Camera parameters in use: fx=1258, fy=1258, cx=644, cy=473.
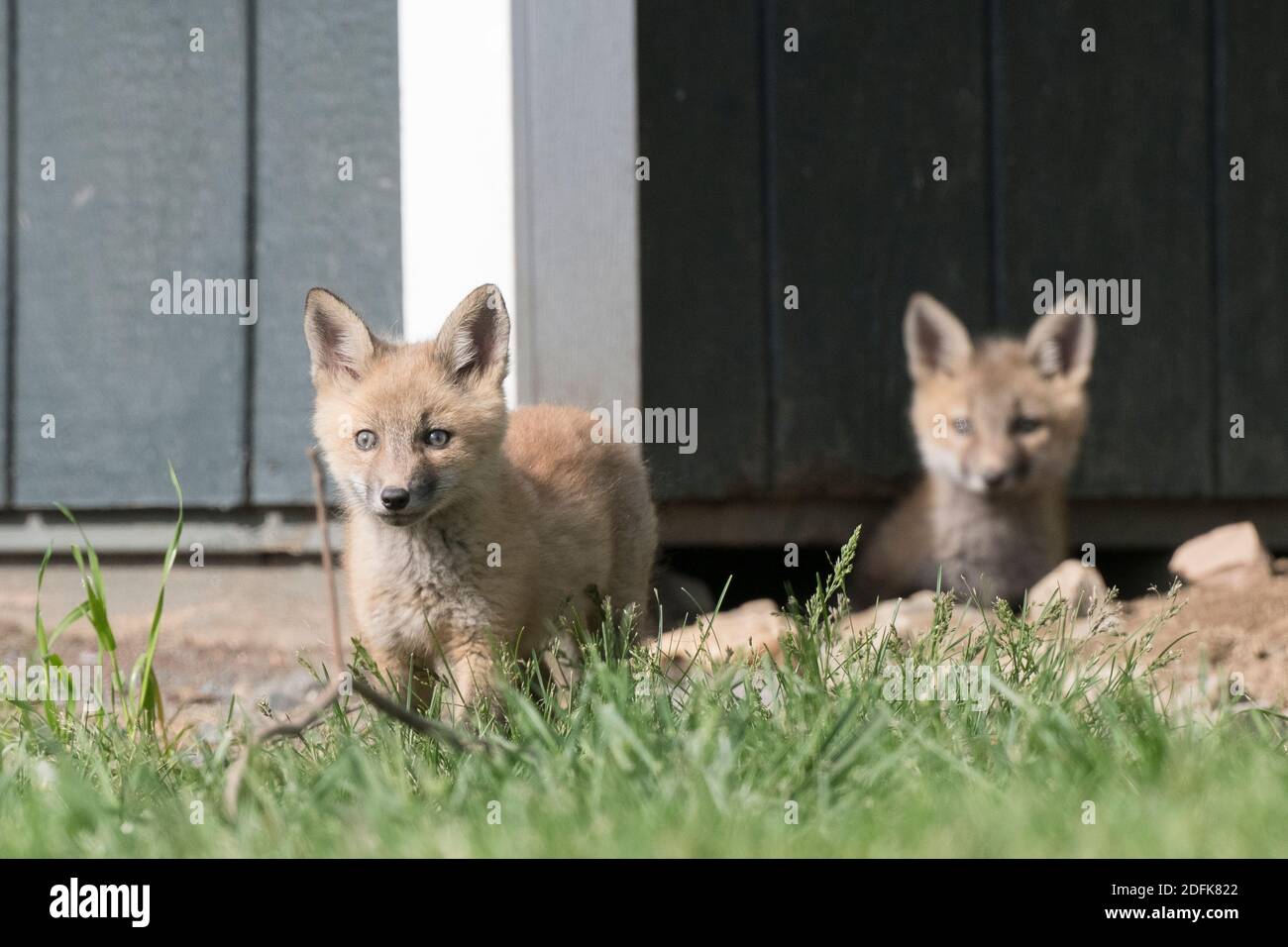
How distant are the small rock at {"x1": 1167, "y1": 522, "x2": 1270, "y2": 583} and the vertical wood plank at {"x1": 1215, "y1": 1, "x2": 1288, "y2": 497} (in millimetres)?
308

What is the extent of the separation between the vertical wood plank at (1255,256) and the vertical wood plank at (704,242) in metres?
1.97

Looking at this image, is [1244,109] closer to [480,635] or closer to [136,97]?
[480,635]

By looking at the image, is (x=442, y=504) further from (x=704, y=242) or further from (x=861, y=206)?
(x=861, y=206)

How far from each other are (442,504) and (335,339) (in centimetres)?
55

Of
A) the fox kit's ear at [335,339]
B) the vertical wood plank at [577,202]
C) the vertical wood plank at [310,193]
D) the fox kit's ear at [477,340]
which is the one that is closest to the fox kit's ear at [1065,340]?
the vertical wood plank at [577,202]

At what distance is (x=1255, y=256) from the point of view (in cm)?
503

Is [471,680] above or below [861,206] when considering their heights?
below

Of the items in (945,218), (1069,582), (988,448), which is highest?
(945,218)

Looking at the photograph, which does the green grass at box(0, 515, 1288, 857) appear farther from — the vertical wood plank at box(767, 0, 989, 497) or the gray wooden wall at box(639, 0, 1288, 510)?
the vertical wood plank at box(767, 0, 989, 497)

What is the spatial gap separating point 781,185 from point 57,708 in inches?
117

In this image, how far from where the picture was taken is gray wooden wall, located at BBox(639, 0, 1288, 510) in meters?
4.39

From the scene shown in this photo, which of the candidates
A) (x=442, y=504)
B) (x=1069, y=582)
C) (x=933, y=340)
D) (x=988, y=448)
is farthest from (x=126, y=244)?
(x=1069, y=582)

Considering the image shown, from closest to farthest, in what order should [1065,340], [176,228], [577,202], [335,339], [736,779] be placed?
[736,779], [335,339], [577,202], [176,228], [1065,340]
